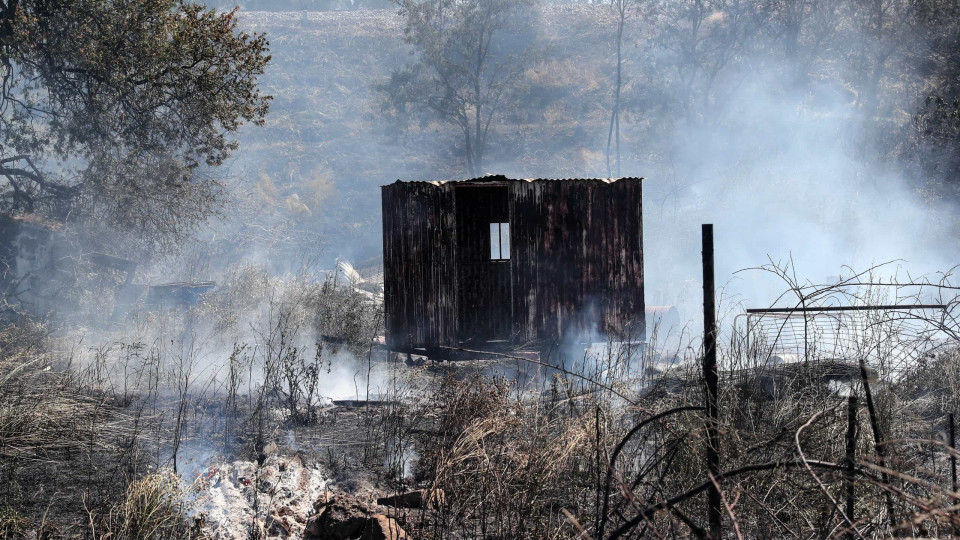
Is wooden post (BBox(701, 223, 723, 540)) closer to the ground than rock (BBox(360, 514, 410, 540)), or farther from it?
farther from it

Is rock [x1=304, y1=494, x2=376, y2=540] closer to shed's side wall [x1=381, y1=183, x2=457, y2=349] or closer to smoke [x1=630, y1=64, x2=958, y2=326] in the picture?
shed's side wall [x1=381, y1=183, x2=457, y2=349]

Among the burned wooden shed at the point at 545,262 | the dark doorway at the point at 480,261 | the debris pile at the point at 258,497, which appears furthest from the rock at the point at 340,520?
the dark doorway at the point at 480,261

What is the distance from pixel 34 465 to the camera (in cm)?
667

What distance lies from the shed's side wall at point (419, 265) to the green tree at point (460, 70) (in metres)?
21.5

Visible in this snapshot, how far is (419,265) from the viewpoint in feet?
40.9

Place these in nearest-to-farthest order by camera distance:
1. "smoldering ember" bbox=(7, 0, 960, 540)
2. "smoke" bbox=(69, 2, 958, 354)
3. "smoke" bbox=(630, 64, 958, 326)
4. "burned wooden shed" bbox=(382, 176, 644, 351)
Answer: "smoldering ember" bbox=(7, 0, 960, 540), "burned wooden shed" bbox=(382, 176, 644, 351), "smoke" bbox=(630, 64, 958, 326), "smoke" bbox=(69, 2, 958, 354)

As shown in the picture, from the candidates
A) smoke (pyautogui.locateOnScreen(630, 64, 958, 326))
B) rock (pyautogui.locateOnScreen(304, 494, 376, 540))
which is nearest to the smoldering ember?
rock (pyautogui.locateOnScreen(304, 494, 376, 540))

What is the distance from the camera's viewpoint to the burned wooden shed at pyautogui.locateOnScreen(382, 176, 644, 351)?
12219mm

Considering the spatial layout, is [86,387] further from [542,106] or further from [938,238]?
[542,106]

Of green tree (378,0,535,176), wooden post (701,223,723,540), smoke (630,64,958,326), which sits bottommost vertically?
wooden post (701,223,723,540)

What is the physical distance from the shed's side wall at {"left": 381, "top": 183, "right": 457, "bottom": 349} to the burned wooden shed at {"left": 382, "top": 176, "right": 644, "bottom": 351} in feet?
0.06

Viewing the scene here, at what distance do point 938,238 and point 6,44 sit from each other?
23.5 metres

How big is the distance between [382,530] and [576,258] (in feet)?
25.9

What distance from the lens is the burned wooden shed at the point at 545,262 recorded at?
12219 millimetres
